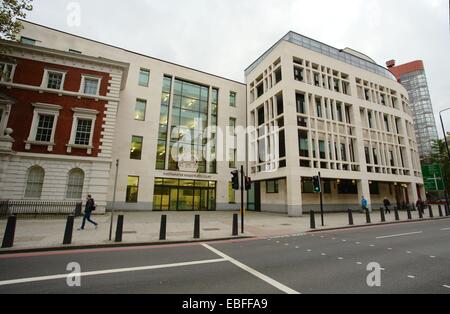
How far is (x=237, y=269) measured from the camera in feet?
18.2

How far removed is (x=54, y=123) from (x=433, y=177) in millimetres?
38651

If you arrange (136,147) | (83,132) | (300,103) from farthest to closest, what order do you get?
(300,103) → (136,147) → (83,132)

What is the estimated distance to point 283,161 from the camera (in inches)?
885

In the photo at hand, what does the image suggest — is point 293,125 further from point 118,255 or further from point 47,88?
point 47,88

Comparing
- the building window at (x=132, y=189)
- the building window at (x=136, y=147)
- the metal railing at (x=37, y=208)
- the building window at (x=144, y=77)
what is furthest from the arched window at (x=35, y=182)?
the building window at (x=144, y=77)

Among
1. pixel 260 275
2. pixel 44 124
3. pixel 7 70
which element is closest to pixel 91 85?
pixel 44 124

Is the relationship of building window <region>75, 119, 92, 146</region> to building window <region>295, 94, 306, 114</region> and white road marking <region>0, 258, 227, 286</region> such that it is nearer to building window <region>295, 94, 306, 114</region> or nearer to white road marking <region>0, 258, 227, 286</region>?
white road marking <region>0, 258, 227, 286</region>

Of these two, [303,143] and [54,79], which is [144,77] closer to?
[54,79]

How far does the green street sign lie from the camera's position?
22.3 meters

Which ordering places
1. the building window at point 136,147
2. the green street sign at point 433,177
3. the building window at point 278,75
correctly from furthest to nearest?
the building window at point 278,75, the building window at point 136,147, the green street sign at point 433,177

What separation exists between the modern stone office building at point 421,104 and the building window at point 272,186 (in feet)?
216

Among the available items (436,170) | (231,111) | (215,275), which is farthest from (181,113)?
(436,170)

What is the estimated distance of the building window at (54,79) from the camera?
18.2 metres

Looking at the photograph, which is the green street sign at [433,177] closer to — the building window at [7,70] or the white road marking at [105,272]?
the white road marking at [105,272]
